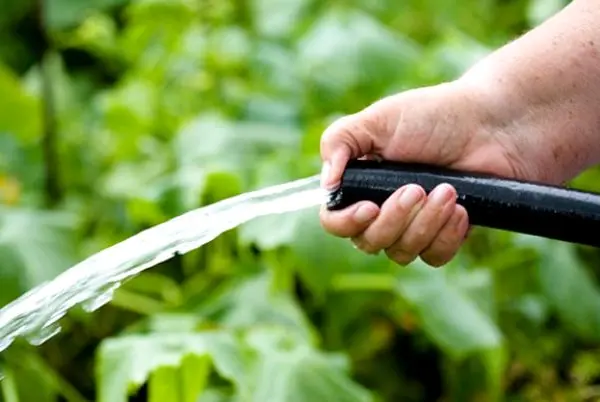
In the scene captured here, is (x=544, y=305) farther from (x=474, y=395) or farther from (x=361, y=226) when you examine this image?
(x=361, y=226)

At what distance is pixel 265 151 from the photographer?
5.75ft

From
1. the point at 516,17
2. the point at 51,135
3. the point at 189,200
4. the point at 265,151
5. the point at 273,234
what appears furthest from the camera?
the point at 516,17

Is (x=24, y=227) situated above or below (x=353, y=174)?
below

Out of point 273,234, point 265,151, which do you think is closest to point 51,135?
point 265,151

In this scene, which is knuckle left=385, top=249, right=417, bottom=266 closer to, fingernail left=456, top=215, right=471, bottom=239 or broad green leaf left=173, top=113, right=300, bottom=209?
fingernail left=456, top=215, right=471, bottom=239

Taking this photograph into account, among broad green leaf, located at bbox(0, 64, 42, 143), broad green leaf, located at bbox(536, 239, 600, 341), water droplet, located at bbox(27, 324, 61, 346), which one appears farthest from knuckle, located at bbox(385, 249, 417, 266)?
broad green leaf, located at bbox(0, 64, 42, 143)

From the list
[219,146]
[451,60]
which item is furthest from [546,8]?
[219,146]

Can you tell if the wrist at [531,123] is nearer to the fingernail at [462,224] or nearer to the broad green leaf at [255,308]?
the fingernail at [462,224]

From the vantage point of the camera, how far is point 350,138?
929mm

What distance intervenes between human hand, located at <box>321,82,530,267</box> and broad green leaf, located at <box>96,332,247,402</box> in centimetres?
37

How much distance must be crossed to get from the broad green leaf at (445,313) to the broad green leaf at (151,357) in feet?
1.00

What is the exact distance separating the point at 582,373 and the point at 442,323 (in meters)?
0.38

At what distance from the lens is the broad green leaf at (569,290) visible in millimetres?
1717

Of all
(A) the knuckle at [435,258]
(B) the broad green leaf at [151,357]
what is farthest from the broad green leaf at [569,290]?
(A) the knuckle at [435,258]
